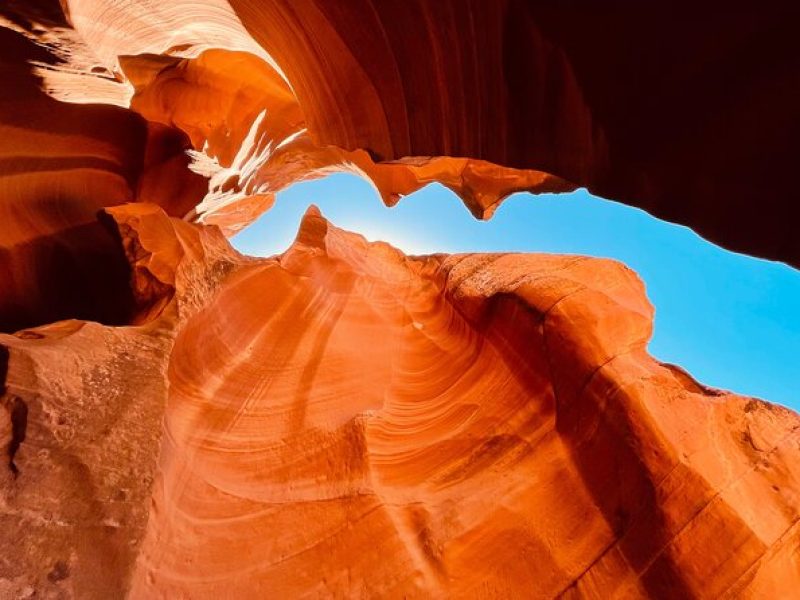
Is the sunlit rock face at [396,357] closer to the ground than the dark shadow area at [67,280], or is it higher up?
closer to the ground

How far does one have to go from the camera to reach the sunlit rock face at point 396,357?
2621 millimetres

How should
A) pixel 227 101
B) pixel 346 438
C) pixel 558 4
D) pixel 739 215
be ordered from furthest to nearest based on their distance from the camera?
pixel 227 101 → pixel 346 438 → pixel 558 4 → pixel 739 215

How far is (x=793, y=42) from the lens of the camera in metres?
2.04

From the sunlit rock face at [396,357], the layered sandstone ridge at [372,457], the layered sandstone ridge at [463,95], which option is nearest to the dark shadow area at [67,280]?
the sunlit rock face at [396,357]

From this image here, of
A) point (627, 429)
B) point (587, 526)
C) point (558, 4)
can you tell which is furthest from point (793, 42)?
point (587, 526)

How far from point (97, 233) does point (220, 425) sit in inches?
169

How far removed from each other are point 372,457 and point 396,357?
2.48 m

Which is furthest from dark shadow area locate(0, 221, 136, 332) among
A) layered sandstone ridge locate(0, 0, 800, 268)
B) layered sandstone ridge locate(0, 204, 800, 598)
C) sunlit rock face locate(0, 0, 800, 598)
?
layered sandstone ridge locate(0, 204, 800, 598)

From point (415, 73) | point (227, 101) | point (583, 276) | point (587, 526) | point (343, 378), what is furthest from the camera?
point (227, 101)

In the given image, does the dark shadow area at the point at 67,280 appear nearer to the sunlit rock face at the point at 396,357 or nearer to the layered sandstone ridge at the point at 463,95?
the sunlit rock face at the point at 396,357

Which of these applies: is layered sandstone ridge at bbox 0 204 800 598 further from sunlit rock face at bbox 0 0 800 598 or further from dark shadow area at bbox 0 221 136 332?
dark shadow area at bbox 0 221 136 332

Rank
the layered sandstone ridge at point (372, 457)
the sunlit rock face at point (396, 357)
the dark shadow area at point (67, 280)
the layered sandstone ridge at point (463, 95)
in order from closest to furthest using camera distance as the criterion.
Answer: the layered sandstone ridge at point (463, 95)
the sunlit rock face at point (396, 357)
the layered sandstone ridge at point (372, 457)
the dark shadow area at point (67, 280)

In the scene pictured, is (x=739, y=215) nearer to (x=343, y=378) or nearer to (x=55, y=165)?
(x=343, y=378)

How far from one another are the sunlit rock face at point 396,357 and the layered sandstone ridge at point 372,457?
0.03 metres
